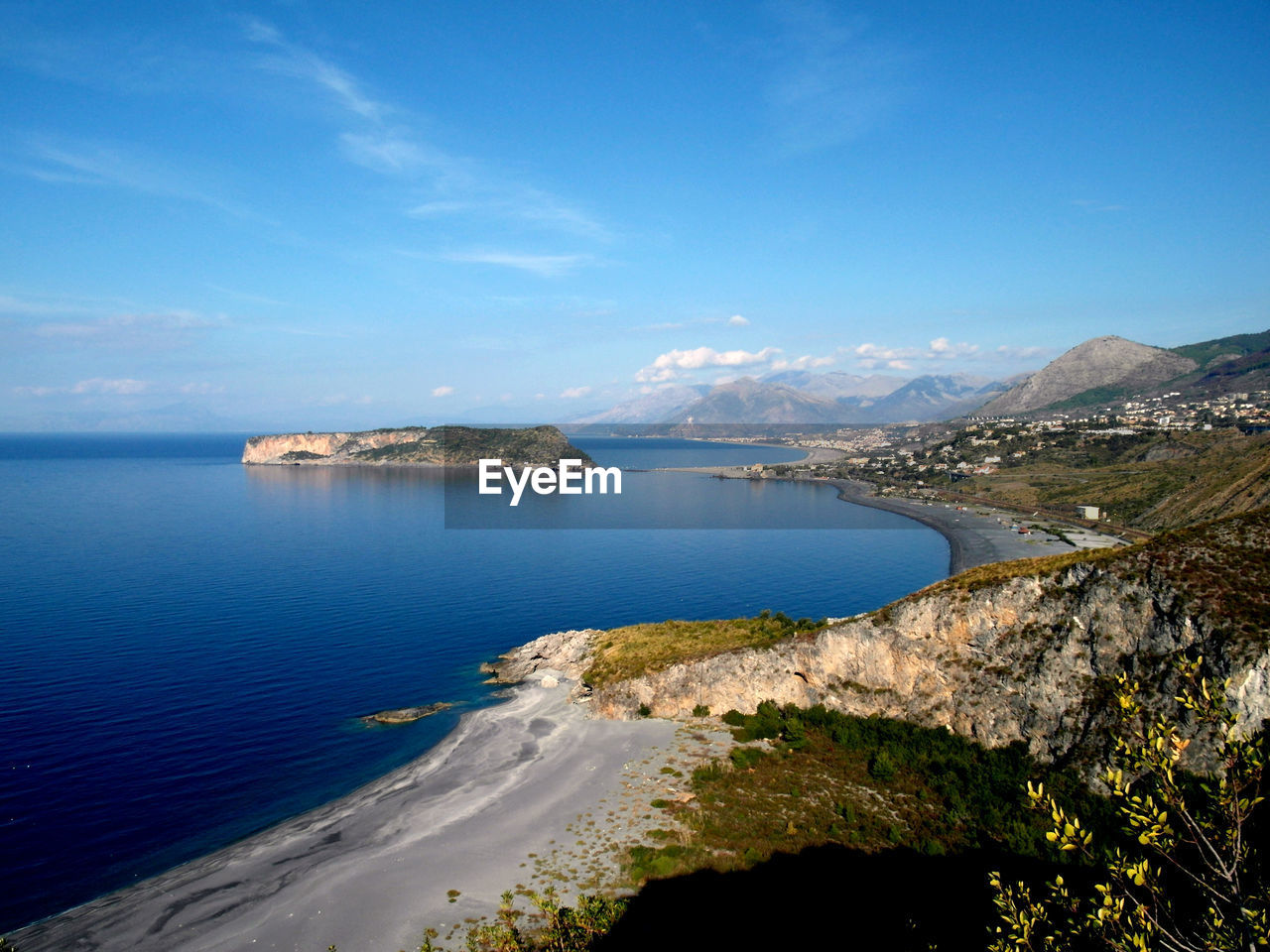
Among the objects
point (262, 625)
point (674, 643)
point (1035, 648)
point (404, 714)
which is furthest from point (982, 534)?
point (262, 625)

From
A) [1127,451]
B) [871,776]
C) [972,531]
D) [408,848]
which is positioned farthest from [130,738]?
[1127,451]

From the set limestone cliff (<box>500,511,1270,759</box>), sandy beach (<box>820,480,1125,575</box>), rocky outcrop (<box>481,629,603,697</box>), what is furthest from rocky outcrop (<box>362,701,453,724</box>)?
sandy beach (<box>820,480,1125,575</box>)

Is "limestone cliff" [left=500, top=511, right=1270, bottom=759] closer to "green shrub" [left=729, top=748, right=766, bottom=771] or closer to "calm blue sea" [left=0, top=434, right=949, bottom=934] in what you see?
"green shrub" [left=729, top=748, right=766, bottom=771]

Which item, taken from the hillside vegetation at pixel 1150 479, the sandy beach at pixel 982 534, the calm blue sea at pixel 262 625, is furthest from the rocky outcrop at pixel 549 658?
the hillside vegetation at pixel 1150 479

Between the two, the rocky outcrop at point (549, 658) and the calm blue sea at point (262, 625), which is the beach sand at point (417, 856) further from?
the rocky outcrop at point (549, 658)

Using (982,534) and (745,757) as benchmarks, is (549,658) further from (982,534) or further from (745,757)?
(982,534)
